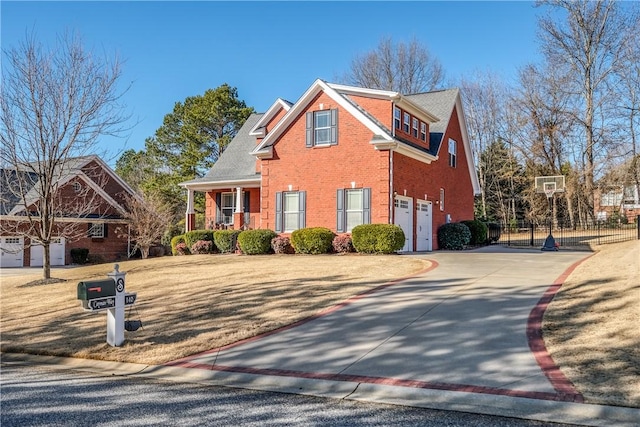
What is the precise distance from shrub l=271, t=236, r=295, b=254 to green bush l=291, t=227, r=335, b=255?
786 millimetres

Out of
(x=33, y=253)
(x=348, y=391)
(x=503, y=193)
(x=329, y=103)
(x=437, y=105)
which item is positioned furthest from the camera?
(x=503, y=193)

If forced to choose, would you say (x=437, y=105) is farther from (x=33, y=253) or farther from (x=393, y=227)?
(x=33, y=253)

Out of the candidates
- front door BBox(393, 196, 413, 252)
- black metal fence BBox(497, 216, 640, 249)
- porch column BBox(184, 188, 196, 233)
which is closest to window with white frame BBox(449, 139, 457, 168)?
black metal fence BBox(497, 216, 640, 249)

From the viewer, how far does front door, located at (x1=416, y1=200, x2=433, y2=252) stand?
23.4 meters

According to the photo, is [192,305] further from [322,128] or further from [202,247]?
[202,247]

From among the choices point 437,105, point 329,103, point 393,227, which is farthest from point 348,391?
point 437,105

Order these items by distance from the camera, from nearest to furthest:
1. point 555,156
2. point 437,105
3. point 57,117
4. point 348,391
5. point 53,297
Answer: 1. point 348,391
2. point 53,297
3. point 57,117
4. point 437,105
5. point 555,156

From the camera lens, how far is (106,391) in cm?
639

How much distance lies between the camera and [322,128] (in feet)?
73.5

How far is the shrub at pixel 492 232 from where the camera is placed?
28.9m

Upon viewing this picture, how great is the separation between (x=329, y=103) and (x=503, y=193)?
97.1ft

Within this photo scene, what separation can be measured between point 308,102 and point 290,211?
16.3ft

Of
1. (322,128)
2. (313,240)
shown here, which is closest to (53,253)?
(313,240)

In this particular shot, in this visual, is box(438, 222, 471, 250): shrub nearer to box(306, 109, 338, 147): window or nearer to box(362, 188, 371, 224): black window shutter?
box(362, 188, 371, 224): black window shutter
